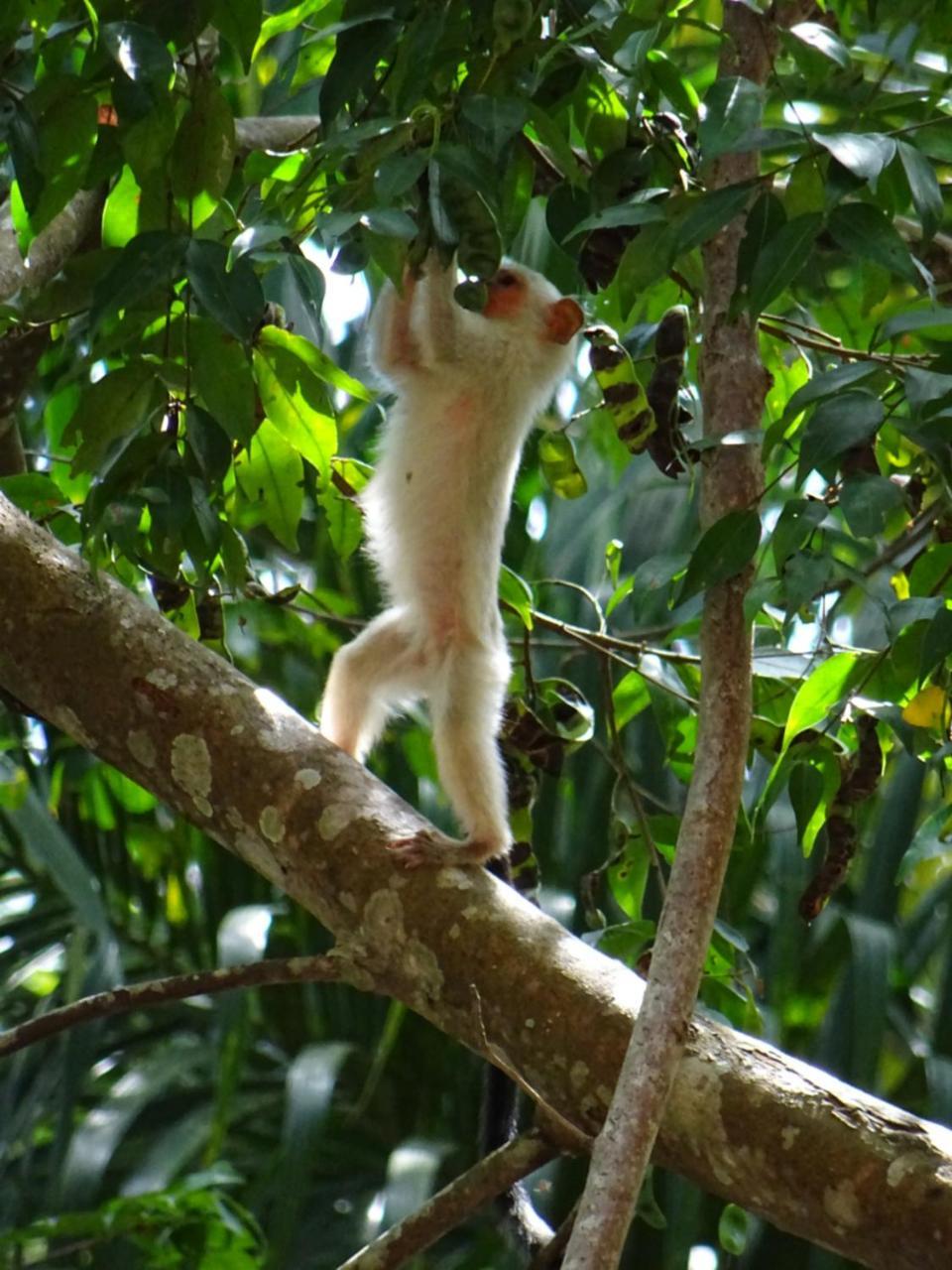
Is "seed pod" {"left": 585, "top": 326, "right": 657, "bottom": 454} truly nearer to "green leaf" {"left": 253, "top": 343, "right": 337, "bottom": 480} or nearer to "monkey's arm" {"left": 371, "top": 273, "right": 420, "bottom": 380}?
"green leaf" {"left": 253, "top": 343, "right": 337, "bottom": 480}

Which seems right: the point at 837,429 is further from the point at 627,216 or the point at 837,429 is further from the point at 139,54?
the point at 139,54

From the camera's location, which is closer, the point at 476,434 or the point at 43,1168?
the point at 476,434

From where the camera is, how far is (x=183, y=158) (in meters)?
1.66

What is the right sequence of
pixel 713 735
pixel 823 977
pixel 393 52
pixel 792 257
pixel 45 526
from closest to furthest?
pixel 792 257
pixel 713 735
pixel 393 52
pixel 45 526
pixel 823 977

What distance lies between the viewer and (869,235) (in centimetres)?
146

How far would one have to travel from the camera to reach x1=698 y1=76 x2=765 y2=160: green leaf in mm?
1400

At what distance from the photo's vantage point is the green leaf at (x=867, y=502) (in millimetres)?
1412

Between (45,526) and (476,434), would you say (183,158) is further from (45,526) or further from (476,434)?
(476,434)

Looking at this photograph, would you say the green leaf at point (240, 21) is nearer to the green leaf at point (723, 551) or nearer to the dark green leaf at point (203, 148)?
the dark green leaf at point (203, 148)

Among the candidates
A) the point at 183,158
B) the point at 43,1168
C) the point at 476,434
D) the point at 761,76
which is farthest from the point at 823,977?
the point at 183,158

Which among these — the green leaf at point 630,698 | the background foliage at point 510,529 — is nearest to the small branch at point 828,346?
the background foliage at point 510,529

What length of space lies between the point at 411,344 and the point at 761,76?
1.11 metres

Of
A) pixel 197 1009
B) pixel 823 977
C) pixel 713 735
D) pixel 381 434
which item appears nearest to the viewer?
pixel 713 735

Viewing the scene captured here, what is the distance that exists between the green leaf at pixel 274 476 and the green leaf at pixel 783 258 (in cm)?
84
